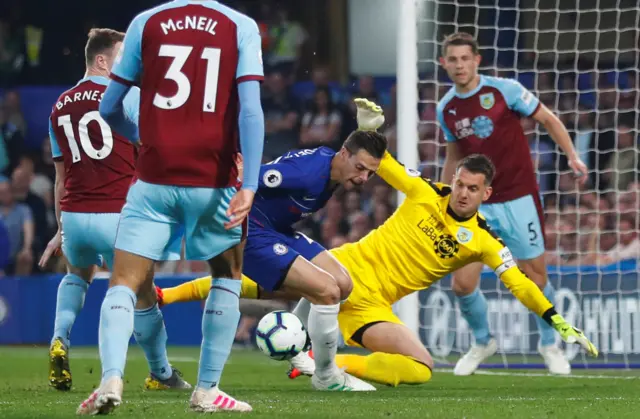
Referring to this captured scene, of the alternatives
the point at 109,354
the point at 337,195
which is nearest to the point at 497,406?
the point at 109,354

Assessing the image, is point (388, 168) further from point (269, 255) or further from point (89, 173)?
point (89, 173)

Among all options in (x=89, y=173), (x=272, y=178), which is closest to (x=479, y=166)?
(x=272, y=178)

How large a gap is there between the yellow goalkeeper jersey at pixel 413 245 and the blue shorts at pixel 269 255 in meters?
0.59

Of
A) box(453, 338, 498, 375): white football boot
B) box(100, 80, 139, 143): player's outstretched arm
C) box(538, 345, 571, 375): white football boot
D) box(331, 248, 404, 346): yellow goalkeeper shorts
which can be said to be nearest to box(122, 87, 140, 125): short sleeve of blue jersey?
box(100, 80, 139, 143): player's outstretched arm

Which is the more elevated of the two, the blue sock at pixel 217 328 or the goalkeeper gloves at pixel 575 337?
the blue sock at pixel 217 328

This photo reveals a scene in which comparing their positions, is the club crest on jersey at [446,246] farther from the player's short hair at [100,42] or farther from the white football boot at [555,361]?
the player's short hair at [100,42]

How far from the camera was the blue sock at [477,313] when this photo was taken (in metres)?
8.55

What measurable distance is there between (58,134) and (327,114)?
24.0 feet

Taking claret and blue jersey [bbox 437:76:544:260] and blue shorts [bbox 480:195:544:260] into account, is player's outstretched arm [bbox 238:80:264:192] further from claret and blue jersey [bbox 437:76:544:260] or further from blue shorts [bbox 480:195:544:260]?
blue shorts [bbox 480:195:544:260]

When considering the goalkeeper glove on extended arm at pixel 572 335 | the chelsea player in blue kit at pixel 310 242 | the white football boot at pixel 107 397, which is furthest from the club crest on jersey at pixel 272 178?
the white football boot at pixel 107 397

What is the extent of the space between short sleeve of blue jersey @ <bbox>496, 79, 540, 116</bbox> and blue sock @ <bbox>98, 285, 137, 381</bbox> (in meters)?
4.51

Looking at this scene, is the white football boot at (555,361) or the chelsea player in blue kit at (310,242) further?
the white football boot at (555,361)

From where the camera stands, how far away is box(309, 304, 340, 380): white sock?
6.55 m

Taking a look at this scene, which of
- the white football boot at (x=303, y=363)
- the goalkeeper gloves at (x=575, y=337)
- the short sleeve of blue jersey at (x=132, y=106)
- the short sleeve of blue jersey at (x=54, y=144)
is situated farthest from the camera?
the white football boot at (x=303, y=363)
